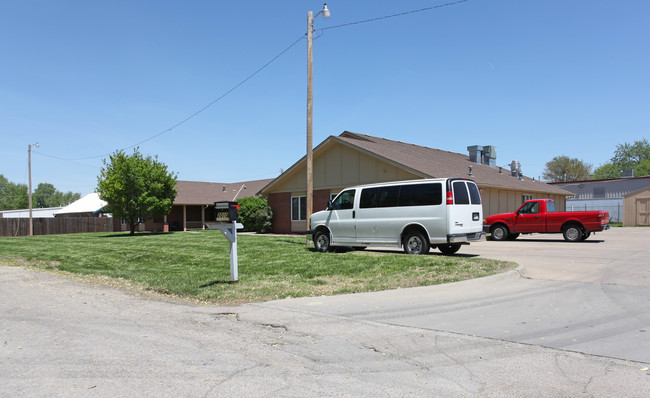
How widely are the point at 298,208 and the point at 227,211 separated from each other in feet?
60.5

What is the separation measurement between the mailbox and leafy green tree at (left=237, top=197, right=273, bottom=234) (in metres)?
19.0

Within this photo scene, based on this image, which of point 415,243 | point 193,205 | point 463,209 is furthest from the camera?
point 193,205

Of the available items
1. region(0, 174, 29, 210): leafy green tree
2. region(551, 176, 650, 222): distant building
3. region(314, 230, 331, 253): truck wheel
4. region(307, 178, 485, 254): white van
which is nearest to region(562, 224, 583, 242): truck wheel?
region(307, 178, 485, 254): white van

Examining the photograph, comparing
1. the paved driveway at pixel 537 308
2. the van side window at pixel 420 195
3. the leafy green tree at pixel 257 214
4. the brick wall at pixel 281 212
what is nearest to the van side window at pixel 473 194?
the van side window at pixel 420 195

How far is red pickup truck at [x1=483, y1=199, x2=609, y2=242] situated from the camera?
19.1m

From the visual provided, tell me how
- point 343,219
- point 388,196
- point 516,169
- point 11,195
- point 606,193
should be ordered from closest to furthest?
point 388,196, point 343,219, point 516,169, point 606,193, point 11,195

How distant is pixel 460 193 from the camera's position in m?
12.9

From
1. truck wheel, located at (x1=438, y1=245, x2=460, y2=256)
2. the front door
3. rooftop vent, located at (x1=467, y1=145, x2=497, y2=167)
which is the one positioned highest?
rooftop vent, located at (x1=467, y1=145, x2=497, y2=167)

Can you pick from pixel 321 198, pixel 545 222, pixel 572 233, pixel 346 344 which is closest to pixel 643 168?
pixel 545 222

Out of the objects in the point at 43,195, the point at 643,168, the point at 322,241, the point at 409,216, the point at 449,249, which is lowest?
the point at 449,249

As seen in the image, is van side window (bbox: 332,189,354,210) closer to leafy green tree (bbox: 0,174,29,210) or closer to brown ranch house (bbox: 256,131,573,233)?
brown ranch house (bbox: 256,131,573,233)

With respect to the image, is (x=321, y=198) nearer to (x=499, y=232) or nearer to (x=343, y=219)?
(x=499, y=232)

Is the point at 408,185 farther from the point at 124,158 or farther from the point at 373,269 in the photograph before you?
the point at 124,158

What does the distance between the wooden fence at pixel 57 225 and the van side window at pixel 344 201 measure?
34281 mm
